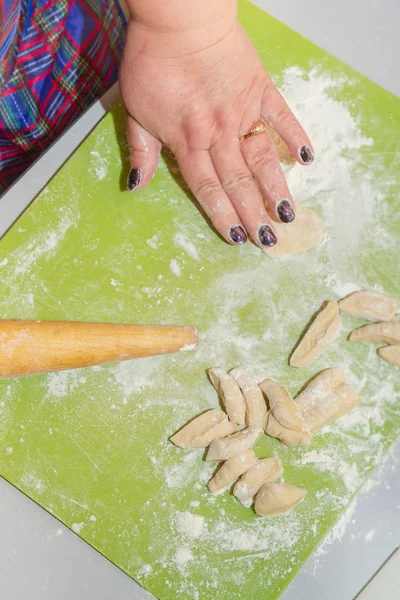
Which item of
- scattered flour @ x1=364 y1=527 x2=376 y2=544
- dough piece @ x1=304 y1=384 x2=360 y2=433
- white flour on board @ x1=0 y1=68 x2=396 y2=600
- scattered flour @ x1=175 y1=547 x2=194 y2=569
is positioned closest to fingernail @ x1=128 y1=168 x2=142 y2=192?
white flour on board @ x1=0 y1=68 x2=396 y2=600

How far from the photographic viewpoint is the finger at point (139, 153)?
49.3 inches

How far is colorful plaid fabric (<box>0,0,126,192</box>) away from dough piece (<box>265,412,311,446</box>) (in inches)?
31.3

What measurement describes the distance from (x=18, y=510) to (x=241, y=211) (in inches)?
28.7

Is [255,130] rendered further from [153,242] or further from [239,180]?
[153,242]

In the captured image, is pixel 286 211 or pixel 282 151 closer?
pixel 286 211

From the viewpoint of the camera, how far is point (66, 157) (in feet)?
4.46

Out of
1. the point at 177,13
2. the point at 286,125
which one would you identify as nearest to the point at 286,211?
the point at 286,125

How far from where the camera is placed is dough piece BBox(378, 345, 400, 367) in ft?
4.25

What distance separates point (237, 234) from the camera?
1234mm

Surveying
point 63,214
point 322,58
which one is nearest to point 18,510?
point 63,214

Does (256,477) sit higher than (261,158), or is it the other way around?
(261,158)

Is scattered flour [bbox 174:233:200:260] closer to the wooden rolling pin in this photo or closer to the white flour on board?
the white flour on board

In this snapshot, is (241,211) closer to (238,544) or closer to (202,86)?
(202,86)

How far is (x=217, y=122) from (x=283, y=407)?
54 centimetres
